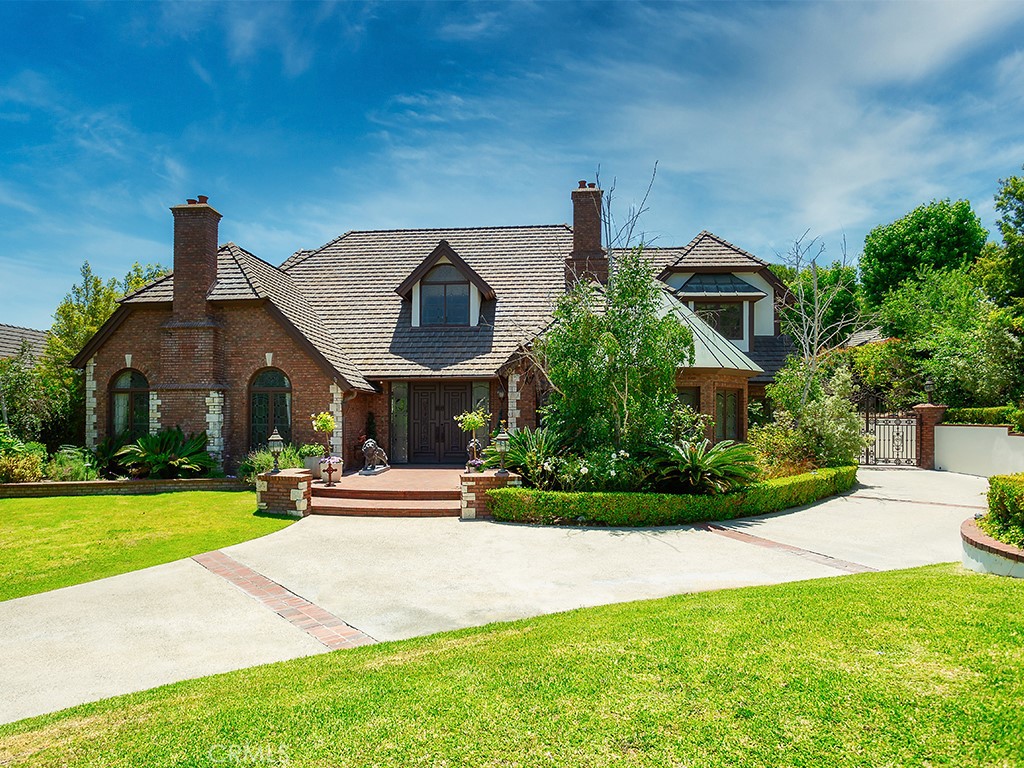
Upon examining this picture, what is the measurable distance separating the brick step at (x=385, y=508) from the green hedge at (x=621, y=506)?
1.17 m

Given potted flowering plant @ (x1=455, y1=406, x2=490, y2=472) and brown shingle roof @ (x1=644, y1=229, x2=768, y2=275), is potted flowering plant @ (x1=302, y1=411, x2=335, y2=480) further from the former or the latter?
brown shingle roof @ (x1=644, y1=229, x2=768, y2=275)

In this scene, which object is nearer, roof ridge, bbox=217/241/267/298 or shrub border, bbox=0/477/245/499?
shrub border, bbox=0/477/245/499

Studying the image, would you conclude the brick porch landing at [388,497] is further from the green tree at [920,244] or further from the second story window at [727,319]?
the green tree at [920,244]

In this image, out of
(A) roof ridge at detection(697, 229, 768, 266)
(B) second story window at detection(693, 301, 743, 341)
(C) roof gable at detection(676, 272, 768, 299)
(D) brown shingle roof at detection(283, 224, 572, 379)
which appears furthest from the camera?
(A) roof ridge at detection(697, 229, 768, 266)

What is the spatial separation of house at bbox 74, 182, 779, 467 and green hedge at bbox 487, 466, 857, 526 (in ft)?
15.7

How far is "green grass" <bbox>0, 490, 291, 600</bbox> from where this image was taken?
8.90 meters

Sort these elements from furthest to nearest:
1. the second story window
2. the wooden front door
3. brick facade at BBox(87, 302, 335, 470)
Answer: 1. the second story window
2. the wooden front door
3. brick facade at BBox(87, 302, 335, 470)

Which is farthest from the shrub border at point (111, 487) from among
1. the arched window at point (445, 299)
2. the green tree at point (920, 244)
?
the green tree at point (920, 244)

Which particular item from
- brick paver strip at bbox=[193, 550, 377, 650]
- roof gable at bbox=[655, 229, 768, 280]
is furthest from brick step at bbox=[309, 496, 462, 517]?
roof gable at bbox=[655, 229, 768, 280]

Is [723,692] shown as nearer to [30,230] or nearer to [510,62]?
[510,62]

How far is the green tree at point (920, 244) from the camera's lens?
4000cm

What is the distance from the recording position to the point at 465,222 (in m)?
24.8

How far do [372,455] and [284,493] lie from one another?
4513mm

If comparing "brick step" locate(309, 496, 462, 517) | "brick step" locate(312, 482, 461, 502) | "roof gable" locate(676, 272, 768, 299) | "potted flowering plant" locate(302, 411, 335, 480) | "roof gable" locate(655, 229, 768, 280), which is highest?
"roof gable" locate(655, 229, 768, 280)
